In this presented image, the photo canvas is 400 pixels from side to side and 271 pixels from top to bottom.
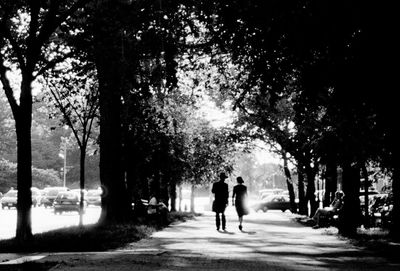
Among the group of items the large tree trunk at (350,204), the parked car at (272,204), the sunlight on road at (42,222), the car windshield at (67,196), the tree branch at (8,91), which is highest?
the tree branch at (8,91)

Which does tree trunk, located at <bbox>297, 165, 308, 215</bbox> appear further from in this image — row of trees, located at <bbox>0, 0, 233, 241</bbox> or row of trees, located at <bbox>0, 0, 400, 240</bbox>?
row of trees, located at <bbox>0, 0, 400, 240</bbox>

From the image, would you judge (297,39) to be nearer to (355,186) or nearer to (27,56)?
(27,56)

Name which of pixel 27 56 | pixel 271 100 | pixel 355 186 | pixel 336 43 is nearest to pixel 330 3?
pixel 336 43

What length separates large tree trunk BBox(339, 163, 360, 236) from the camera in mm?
16062

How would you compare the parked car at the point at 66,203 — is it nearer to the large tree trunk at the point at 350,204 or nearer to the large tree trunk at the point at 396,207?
the large tree trunk at the point at 350,204

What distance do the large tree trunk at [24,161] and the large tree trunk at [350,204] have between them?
8021 mm

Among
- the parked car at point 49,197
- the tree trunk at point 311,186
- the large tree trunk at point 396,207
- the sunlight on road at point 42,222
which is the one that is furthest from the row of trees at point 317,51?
the parked car at point 49,197

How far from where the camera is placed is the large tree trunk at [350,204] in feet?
52.7

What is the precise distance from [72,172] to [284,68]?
3445 inches

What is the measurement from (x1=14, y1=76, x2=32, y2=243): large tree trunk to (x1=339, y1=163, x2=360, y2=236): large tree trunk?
8021mm

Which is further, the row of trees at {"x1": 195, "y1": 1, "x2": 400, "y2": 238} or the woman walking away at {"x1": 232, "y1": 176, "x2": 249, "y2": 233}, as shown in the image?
the woman walking away at {"x1": 232, "y1": 176, "x2": 249, "y2": 233}

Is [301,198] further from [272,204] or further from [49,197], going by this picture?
[49,197]

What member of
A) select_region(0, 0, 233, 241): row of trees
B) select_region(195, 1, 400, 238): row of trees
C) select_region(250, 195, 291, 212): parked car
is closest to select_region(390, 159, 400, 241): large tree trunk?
select_region(195, 1, 400, 238): row of trees

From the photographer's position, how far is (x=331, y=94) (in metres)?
11.5
